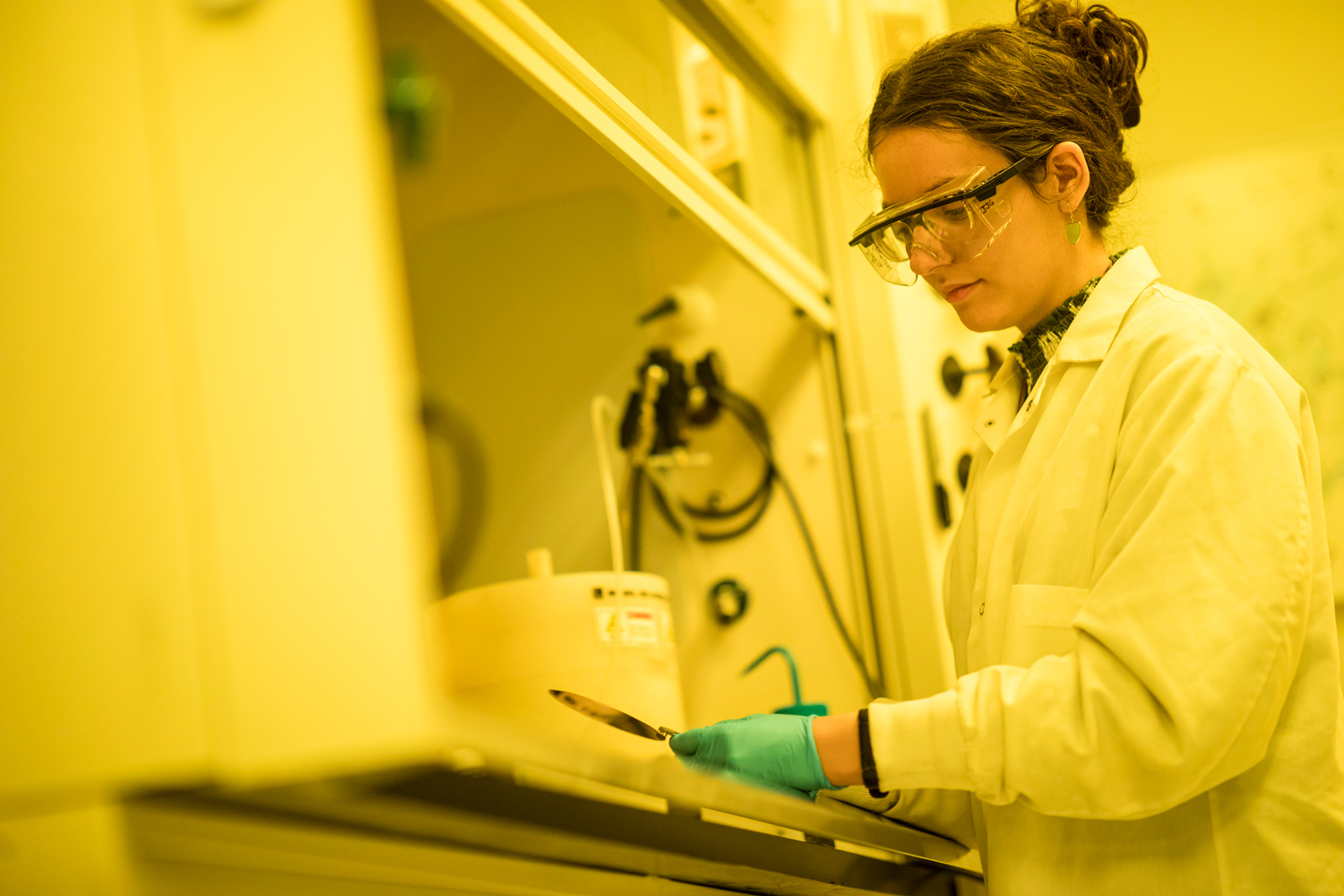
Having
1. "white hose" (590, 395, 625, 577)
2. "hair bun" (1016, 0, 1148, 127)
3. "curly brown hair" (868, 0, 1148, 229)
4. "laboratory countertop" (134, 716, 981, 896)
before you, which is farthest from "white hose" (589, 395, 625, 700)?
"hair bun" (1016, 0, 1148, 127)

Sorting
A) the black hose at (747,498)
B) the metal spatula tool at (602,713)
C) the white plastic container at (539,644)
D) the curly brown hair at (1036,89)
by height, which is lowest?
the metal spatula tool at (602,713)

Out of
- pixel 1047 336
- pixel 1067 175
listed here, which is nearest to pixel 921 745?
pixel 1047 336

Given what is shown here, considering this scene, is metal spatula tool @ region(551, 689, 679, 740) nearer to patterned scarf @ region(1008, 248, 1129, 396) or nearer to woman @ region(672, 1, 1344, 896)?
woman @ region(672, 1, 1344, 896)

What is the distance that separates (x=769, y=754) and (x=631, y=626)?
299 millimetres

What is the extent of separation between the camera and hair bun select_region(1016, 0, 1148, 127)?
1.12 m

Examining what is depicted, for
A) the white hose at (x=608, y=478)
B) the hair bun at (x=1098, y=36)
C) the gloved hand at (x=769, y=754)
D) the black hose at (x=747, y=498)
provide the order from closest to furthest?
the gloved hand at (x=769, y=754), the hair bun at (x=1098, y=36), the white hose at (x=608, y=478), the black hose at (x=747, y=498)

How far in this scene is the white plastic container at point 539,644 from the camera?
3.59 ft

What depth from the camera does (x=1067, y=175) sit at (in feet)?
3.41

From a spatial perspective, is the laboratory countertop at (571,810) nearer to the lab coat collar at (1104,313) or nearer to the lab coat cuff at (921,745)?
the lab coat cuff at (921,745)

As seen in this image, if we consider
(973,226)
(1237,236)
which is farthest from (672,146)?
(1237,236)

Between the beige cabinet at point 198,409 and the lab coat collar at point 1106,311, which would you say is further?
the lab coat collar at point 1106,311

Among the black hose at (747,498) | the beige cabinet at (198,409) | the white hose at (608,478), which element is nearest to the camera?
the beige cabinet at (198,409)

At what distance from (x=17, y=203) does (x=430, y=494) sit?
6.24ft

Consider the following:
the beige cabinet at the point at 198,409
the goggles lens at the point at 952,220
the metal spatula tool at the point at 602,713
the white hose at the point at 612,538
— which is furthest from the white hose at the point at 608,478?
the beige cabinet at the point at 198,409
